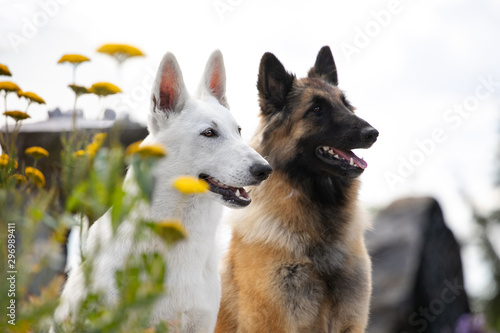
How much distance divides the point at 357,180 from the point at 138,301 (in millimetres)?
3057

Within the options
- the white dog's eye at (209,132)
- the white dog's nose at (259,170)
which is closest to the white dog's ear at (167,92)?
the white dog's eye at (209,132)

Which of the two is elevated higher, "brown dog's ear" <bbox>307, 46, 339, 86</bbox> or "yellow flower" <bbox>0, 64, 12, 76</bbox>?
"brown dog's ear" <bbox>307, 46, 339, 86</bbox>

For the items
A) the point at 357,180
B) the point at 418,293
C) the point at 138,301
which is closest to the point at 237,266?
the point at 357,180

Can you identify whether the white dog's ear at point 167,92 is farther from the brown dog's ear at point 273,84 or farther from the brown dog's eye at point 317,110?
the brown dog's eye at point 317,110

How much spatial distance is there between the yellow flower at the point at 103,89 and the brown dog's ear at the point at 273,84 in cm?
162

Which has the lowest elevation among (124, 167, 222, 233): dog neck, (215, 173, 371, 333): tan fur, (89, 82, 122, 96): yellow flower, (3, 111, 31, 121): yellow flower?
(215, 173, 371, 333): tan fur

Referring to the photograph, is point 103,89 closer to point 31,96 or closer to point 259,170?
point 31,96

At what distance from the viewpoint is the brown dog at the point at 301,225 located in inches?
157

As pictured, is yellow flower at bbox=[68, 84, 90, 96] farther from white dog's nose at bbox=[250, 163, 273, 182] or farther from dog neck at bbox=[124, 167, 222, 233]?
white dog's nose at bbox=[250, 163, 273, 182]

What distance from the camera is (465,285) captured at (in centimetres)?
732

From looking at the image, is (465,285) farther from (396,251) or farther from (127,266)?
(127,266)

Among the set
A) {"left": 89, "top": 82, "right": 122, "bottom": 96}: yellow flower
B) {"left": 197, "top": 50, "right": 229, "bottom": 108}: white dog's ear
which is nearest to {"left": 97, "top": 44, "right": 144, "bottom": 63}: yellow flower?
{"left": 89, "top": 82, "right": 122, "bottom": 96}: yellow flower

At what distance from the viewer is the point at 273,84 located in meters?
4.42

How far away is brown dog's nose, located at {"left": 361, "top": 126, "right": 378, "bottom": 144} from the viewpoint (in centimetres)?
411
